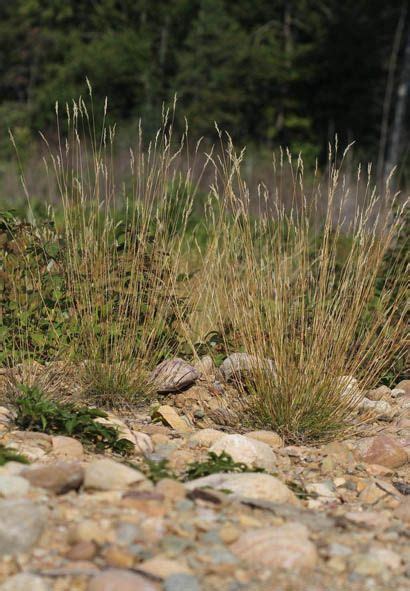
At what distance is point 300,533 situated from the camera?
8.31ft

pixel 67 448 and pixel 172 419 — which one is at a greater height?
pixel 67 448

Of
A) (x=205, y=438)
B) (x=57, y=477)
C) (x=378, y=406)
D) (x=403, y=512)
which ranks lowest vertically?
(x=378, y=406)

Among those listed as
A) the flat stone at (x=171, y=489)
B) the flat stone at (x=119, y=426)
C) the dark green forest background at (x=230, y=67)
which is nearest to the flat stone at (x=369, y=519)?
the flat stone at (x=171, y=489)

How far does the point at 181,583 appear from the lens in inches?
88.7

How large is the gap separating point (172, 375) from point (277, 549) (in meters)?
1.87

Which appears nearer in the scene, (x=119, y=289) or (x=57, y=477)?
(x=57, y=477)

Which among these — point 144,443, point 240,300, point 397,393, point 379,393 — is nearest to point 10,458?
point 144,443

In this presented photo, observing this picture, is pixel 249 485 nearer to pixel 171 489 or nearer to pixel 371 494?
pixel 171 489

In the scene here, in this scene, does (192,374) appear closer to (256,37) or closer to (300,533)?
(300,533)

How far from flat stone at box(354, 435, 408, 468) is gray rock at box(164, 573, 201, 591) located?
1.60 meters

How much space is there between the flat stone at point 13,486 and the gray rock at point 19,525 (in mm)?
125

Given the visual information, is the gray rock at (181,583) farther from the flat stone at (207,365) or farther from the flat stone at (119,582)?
the flat stone at (207,365)

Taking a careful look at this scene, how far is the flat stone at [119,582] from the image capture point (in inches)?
86.9

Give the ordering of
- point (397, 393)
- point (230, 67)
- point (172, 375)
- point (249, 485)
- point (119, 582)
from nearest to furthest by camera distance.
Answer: point (119, 582), point (249, 485), point (172, 375), point (397, 393), point (230, 67)
